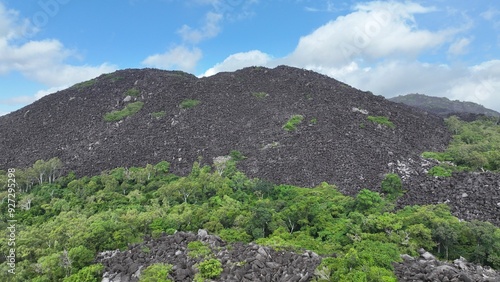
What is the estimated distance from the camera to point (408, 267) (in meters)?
21.4

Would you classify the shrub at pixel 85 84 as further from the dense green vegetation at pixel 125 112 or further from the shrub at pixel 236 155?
the shrub at pixel 236 155

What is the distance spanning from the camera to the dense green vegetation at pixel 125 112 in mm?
62953

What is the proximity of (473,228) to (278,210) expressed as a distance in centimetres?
1540

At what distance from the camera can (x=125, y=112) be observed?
6412 cm

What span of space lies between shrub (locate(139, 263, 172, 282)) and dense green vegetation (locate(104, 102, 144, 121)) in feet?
146

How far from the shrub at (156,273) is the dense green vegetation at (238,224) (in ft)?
6.90

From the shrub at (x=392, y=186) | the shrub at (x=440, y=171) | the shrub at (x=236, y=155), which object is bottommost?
the shrub at (x=392, y=186)

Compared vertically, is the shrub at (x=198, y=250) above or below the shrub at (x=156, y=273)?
above

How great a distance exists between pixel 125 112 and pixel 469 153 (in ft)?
174

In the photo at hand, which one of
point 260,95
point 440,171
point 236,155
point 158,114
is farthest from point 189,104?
point 440,171

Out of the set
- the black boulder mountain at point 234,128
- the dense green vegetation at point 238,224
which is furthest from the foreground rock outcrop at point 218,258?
the black boulder mountain at point 234,128

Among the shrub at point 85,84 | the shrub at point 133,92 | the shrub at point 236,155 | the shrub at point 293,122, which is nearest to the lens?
the shrub at point 236,155

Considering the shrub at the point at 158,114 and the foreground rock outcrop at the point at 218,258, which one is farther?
the shrub at the point at 158,114

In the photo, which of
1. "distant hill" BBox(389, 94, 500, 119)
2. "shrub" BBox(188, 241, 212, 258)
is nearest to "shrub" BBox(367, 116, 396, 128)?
"shrub" BBox(188, 241, 212, 258)
